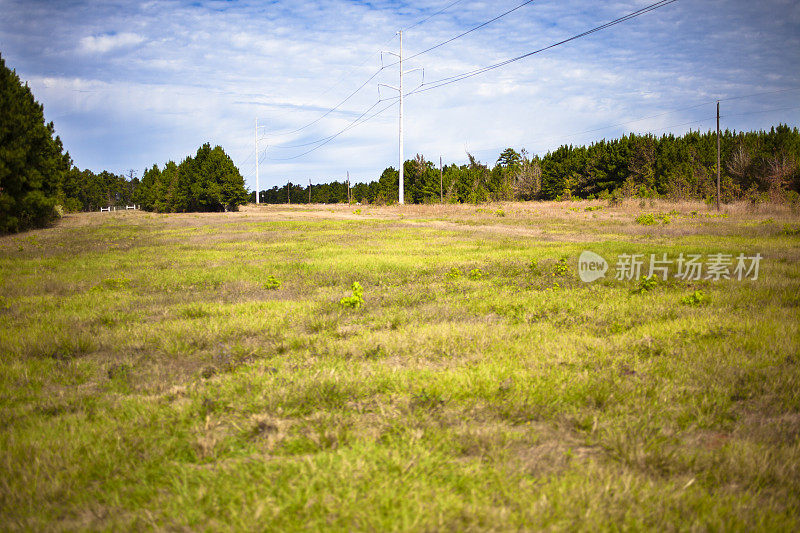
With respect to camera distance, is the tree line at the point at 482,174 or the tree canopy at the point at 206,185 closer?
the tree line at the point at 482,174

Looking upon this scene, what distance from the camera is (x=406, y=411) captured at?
3738 millimetres

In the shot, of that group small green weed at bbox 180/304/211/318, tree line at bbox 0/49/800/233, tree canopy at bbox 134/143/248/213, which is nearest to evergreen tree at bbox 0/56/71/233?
tree line at bbox 0/49/800/233

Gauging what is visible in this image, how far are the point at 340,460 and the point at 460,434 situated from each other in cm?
97

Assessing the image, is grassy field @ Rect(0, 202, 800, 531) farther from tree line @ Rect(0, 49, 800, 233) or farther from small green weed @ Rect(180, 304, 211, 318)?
tree line @ Rect(0, 49, 800, 233)

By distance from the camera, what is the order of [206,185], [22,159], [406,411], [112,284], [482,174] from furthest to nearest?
1. [482,174]
2. [206,185]
3. [22,159]
4. [112,284]
5. [406,411]

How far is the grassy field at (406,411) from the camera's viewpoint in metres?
2.54

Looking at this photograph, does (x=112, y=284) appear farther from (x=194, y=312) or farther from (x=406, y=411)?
(x=406, y=411)

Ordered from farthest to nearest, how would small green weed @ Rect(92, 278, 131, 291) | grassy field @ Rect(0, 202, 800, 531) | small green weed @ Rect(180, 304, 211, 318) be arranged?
small green weed @ Rect(92, 278, 131, 291) < small green weed @ Rect(180, 304, 211, 318) < grassy field @ Rect(0, 202, 800, 531)

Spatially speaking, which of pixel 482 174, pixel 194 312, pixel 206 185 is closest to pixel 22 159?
pixel 194 312

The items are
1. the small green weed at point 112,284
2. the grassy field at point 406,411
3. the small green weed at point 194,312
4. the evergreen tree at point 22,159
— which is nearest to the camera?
the grassy field at point 406,411

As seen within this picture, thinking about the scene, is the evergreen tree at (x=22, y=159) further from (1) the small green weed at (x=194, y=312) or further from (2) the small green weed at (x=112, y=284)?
(1) the small green weed at (x=194, y=312)

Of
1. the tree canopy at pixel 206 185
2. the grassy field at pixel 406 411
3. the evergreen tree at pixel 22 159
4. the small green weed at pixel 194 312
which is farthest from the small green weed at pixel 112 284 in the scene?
the tree canopy at pixel 206 185

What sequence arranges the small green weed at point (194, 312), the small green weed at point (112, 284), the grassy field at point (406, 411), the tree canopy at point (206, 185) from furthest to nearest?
the tree canopy at point (206, 185), the small green weed at point (112, 284), the small green weed at point (194, 312), the grassy field at point (406, 411)

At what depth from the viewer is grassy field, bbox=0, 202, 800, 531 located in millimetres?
2537
